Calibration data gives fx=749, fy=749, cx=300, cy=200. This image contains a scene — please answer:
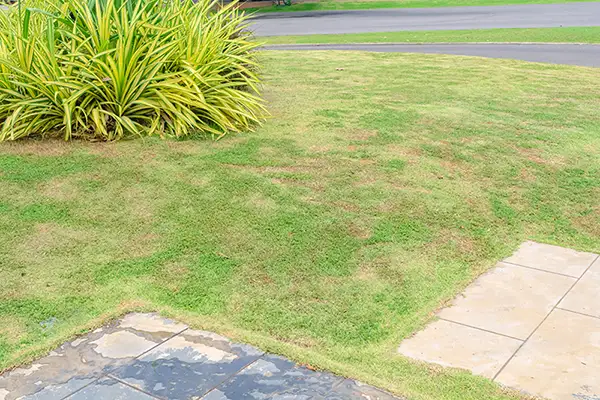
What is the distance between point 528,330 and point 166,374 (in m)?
2.26

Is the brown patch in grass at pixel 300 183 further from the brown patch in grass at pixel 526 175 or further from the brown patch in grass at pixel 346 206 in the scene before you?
the brown patch in grass at pixel 526 175

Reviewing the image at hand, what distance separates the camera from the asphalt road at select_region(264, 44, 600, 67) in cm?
1618

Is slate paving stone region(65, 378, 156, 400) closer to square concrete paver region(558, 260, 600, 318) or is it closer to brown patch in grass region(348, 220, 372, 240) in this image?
brown patch in grass region(348, 220, 372, 240)

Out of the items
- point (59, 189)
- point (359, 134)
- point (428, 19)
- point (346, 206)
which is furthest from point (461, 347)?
point (428, 19)

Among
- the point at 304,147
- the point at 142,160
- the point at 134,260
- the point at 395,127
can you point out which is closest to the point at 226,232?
the point at 134,260

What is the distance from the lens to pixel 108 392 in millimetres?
3975

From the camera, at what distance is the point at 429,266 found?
5734 mm

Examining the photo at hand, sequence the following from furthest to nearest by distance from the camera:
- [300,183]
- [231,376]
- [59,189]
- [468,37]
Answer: [468,37] → [300,183] → [59,189] → [231,376]

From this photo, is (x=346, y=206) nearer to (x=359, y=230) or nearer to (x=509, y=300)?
(x=359, y=230)

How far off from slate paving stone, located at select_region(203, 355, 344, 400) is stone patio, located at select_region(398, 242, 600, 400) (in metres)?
0.67

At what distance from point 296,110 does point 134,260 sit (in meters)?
4.99

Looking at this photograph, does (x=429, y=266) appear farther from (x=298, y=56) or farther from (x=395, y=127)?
(x=298, y=56)

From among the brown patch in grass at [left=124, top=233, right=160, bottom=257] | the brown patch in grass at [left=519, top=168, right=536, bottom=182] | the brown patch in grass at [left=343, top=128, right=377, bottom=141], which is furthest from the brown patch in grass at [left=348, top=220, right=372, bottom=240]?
the brown patch in grass at [left=343, top=128, right=377, bottom=141]

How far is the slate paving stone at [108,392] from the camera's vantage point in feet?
12.9
